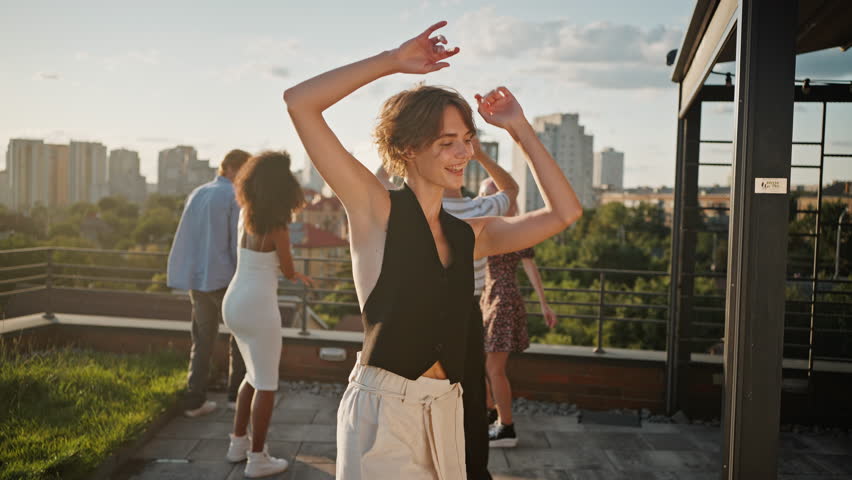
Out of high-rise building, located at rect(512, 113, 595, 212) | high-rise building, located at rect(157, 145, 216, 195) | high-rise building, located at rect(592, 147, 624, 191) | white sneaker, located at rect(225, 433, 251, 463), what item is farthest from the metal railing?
high-rise building, located at rect(592, 147, 624, 191)

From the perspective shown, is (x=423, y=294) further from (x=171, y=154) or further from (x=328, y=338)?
(x=171, y=154)

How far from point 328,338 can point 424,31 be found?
494 cm

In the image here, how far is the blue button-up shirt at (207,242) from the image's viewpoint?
5.24 m

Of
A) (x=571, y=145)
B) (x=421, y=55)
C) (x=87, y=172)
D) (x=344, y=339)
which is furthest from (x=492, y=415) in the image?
(x=571, y=145)

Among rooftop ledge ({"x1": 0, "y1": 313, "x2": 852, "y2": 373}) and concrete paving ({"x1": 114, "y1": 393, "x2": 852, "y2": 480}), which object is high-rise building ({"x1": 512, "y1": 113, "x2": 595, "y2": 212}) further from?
concrete paving ({"x1": 114, "y1": 393, "x2": 852, "y2": 480})

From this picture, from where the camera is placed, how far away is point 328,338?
637 centimetres

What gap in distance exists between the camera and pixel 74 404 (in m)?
4.89

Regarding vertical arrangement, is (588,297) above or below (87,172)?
below

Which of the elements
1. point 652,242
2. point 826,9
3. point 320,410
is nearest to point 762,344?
point 826,9

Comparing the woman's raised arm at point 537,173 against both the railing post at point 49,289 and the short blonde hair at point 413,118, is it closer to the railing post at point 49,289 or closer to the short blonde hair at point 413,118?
the short blonde hair at point 413,118

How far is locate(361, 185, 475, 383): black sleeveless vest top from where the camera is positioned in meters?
1.72

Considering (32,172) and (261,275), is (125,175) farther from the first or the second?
(261,275)

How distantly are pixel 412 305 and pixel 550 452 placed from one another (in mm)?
3433

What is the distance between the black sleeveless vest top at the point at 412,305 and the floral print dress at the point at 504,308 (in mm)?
2991
